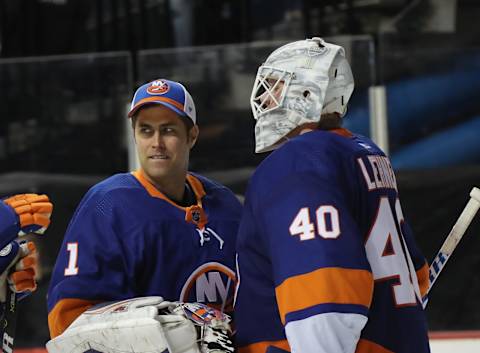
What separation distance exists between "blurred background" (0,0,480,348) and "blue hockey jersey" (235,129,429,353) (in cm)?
272

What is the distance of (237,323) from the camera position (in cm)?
235

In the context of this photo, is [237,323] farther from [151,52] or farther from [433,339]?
[151,52]

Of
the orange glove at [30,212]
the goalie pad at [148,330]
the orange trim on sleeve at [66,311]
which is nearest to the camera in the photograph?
the goalie pad at [148,330]

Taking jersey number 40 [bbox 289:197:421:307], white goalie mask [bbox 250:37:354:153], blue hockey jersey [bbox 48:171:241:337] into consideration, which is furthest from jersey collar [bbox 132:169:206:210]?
jersey number 40 [bbox 289:197:421:307]

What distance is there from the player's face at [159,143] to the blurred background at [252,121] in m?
2.15

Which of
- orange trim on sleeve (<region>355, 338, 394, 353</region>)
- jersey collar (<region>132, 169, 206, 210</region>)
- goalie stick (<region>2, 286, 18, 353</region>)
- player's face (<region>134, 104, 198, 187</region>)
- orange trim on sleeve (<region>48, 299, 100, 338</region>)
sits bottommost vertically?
goalie stick (<region>2, 286, 18, 353</region>)

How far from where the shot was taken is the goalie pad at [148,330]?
2.32 m

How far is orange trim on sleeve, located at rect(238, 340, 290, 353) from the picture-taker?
2.25 m

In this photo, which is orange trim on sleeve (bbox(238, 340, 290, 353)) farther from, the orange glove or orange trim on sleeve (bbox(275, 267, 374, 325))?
the orange glove

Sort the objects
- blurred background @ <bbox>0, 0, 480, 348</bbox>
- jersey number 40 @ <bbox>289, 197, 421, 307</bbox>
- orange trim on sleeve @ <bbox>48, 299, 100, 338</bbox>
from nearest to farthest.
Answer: jersey number 40 @ <bbox>289, 197, 421, 307</bbox>, orange trim on sleeve @ <bbox>48, 299, 100, 338</bbox>, blurred background @ <bbox>0, 0, 480, 348</bbox>

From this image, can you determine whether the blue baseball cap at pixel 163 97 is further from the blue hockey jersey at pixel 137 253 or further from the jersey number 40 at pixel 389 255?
the jersey number 40 at pixel 389 255

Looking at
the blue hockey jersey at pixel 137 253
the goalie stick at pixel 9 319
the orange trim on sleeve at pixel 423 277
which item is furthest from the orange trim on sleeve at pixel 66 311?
the orange trim on sleeve at pixel 423 277

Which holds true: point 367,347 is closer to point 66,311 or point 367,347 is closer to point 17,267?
point 66,311

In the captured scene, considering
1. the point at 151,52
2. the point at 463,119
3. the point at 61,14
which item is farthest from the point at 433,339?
the point at 61,14
